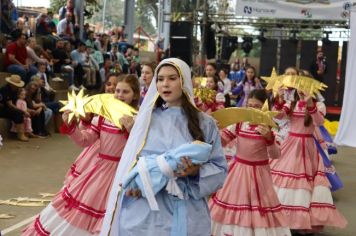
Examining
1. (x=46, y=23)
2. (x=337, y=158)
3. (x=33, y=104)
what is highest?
(x=46, y=23)

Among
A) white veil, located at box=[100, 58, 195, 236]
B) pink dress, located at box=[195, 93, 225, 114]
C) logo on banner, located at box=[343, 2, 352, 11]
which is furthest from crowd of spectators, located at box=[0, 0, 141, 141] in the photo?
logo on banner, located at box=[343, 2, 352, 11]

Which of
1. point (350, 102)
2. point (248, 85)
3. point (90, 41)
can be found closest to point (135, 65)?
point (90, 41)

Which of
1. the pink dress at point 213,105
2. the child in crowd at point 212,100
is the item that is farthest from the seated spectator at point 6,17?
the pink dress at point 213,105

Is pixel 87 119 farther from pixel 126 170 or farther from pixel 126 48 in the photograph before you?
pixel 126 48

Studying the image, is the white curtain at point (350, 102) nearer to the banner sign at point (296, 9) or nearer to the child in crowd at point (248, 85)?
the child in crowd at point (248, 85)

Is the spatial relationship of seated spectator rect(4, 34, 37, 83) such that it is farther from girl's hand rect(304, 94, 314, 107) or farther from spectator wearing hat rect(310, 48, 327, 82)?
spectator wearing hat rect(310, 48, 327, 82)

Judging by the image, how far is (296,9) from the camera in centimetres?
1577

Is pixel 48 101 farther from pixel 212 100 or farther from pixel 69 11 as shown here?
pixel 212 100

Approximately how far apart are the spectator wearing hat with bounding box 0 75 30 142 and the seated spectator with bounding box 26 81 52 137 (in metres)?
0.32

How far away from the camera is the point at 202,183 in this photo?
10.1 feet

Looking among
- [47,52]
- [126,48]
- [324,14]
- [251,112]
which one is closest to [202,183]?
[251,112]

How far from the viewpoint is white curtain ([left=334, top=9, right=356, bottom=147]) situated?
10.8 metres

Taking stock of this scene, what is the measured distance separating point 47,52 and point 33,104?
3575 millimetres

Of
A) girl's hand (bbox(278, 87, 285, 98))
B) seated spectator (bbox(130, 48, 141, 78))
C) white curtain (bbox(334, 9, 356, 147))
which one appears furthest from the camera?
seated spectator (bbox(130, 48, 141, 78))
